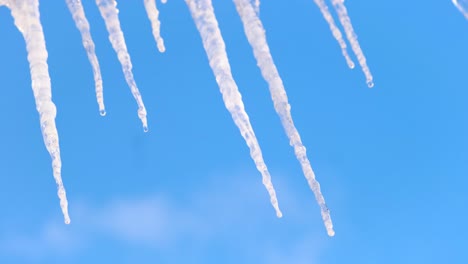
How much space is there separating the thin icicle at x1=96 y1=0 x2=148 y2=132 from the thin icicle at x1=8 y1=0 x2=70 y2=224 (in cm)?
29

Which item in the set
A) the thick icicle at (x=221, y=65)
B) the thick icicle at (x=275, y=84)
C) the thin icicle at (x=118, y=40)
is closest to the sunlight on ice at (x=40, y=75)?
the thin icicle at (x=118, y=40)

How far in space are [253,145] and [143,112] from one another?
49cm

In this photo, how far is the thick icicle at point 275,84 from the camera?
2580mm

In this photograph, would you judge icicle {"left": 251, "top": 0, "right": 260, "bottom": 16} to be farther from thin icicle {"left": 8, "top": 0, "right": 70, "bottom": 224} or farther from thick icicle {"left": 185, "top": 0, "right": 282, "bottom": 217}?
thin icicle {"left": 8, "top": 0, "right": 70, "bottom": 224}

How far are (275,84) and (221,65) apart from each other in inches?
9.7

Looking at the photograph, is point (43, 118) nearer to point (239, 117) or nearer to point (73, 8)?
point (73, 8)

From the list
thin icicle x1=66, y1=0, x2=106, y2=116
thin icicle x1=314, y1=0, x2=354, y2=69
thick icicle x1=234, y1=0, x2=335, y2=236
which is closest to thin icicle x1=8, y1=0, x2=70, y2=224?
thin icicle x1=66, y1=0, x2=106, y2=116

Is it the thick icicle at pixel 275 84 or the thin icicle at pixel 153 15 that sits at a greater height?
the thin icicle at pixel 153 15

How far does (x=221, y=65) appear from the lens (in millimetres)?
2525

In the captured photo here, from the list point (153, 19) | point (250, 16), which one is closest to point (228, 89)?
point (250, 16)

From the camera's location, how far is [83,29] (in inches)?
105

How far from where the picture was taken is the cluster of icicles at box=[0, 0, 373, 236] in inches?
100.0

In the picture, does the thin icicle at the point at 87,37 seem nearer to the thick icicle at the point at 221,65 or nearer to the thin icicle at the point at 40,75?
the thin icicle at the point at 40,75

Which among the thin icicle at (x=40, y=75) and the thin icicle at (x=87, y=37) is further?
the thin icicle at (x=87, y=37)
